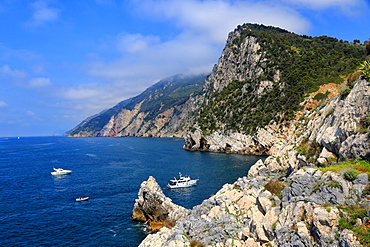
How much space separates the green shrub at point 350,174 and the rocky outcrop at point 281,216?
256mm

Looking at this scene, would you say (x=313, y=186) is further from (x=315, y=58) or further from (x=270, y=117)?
(x=315, y=58)

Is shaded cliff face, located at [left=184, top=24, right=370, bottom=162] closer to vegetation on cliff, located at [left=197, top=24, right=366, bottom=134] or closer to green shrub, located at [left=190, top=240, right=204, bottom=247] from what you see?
vegetation on cliff, located at [left=197, top=24, right=366, bottom=134]

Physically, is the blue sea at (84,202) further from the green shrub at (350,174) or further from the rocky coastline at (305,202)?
the green shrub at (350,174)

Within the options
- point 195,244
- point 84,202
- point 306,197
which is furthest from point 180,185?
point 306,197

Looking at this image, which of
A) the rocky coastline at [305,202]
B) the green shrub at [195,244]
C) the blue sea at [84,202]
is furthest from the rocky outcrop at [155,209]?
the green shrub at [195,244]

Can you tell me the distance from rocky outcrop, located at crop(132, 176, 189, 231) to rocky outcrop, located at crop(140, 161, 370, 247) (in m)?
9.19

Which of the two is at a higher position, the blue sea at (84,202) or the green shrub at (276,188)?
the green shrub at (276,188)

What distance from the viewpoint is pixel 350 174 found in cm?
1561

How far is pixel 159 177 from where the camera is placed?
6731 centimetres

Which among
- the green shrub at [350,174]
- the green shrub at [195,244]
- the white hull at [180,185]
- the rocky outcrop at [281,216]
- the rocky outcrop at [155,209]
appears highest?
the green shrub at [350,174]

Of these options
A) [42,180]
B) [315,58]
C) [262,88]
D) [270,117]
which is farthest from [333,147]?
[315,58]

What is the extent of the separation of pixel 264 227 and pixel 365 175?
316 inches

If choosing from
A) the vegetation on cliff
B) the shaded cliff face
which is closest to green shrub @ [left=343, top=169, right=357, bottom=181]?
the shaded cliff face

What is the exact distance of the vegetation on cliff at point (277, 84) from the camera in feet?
333
